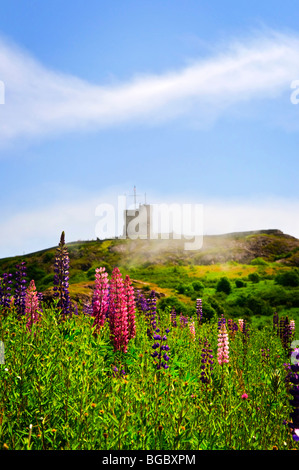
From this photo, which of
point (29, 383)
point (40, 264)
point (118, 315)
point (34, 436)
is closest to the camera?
point (34, 436)

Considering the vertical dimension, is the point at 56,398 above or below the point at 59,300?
below

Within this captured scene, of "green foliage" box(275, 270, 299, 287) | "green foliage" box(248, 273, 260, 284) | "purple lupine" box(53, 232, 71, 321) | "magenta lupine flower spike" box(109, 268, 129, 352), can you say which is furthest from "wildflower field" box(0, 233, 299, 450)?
"green foliage" box(248, 273, 260, 284)

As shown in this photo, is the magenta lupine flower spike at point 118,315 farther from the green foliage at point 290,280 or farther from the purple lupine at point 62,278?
the green foliage at point 290,280

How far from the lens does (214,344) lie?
11398 millimetres

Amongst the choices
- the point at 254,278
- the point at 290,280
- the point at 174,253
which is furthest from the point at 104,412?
the point at 174,253

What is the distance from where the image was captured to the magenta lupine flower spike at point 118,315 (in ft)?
23.8

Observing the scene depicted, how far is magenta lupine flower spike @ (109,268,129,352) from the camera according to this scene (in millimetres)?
7262

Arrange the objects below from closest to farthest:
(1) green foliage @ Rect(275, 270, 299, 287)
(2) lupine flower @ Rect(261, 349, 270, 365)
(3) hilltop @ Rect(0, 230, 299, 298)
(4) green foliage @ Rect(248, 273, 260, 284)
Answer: (2) lupine flower @ Rect(261, 349, 270, 365)
(1) green foliage @ Rect(275, 270, 299, 287)
(4) green foliage @ Rect(248, 273, 260, 284)
(3) hilltop @ Rect(0, 230, 299, 298)

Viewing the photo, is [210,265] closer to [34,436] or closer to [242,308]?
[242,308]

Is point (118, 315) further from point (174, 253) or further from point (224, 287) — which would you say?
point (174, 253)

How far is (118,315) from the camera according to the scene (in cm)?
736

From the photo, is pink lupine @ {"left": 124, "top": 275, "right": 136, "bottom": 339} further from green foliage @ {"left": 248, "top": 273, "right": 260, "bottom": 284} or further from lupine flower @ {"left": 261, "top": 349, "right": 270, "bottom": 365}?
green foliage @ {"left": 248, "top": 273, "right": 260, "bottom": 284}

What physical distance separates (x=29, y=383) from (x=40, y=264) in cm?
8584
